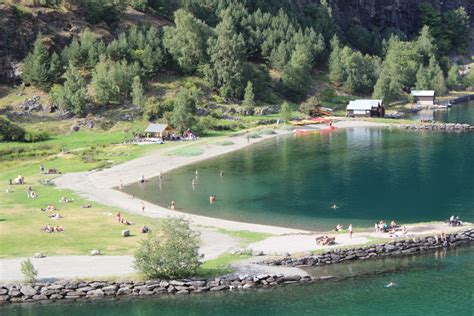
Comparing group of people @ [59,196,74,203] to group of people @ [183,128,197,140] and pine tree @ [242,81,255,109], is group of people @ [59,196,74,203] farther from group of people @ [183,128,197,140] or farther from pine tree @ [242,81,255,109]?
pine tree @ [242,81,255,109]

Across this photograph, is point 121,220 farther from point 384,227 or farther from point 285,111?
point 285,111

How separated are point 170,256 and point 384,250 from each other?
2301 centimetres

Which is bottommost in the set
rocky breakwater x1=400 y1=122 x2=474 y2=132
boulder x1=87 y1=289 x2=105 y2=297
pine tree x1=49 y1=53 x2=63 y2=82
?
boulder x1=87 y1=289 x2=105 y2=297

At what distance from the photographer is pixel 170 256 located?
6344cm

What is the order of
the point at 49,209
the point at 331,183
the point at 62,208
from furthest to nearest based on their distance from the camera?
the point at 331,183 < the point at 62,208 < the point at 49,209

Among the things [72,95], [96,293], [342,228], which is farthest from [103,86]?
[96,293]

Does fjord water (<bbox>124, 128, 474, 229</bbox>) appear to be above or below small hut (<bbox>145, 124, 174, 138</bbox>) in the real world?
below

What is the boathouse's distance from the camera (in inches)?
7292

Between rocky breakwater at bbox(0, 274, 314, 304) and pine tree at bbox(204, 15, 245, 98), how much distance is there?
120497mm

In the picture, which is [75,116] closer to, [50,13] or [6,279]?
[50,13]

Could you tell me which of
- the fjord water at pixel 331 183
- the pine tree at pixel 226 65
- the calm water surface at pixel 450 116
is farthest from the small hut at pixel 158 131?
the calm water surface at pixel 450 116

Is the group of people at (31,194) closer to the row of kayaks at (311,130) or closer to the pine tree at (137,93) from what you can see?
the pine tree at (137,93)

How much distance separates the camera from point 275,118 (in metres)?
176

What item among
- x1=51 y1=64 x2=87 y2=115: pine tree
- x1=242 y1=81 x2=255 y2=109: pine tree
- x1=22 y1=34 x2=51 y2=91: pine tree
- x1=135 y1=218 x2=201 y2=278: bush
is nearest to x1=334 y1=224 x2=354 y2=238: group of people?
x1=135 y1=218 x2=201 y2=278: bush
